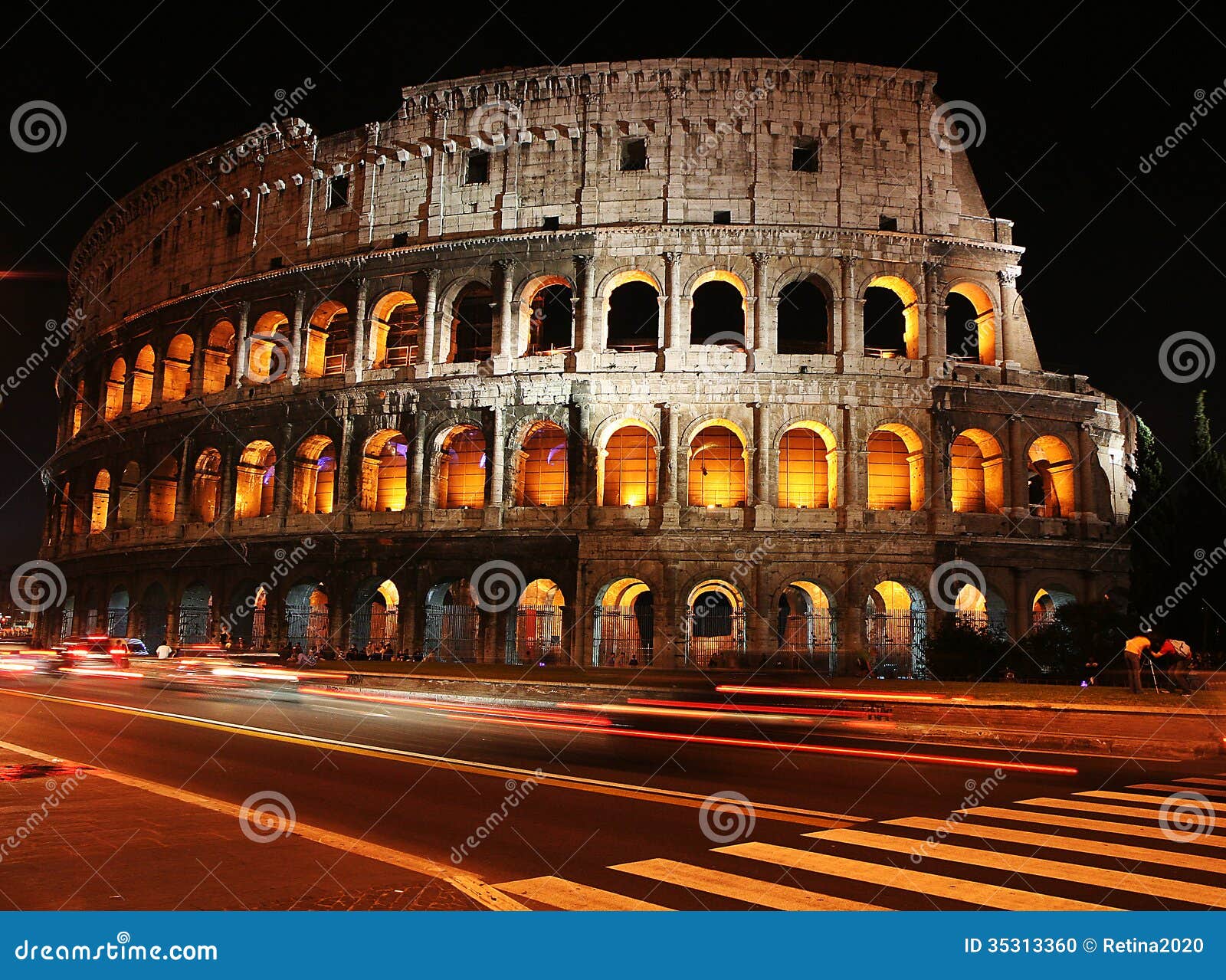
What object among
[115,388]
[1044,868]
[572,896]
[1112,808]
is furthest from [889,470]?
[115,388]

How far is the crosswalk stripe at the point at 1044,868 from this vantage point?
5578 mm

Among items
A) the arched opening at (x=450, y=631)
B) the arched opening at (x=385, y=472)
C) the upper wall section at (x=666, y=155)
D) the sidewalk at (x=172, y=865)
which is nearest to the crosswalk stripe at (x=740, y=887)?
the sidewalk at (x=172, y=865)

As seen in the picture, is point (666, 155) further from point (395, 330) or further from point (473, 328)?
point (395, 330)

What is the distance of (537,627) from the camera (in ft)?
95.9

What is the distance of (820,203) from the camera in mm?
28984

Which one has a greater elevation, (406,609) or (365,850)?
(406,609)

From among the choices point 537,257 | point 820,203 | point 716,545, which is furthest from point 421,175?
point 716,545

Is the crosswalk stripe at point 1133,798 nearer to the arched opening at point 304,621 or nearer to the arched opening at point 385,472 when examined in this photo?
the arched opening at point 385,472

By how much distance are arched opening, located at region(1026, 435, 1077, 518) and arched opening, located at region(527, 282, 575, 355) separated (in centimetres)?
1428

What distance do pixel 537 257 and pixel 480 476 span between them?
685 cm

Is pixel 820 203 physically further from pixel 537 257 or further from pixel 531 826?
pixel 531 826

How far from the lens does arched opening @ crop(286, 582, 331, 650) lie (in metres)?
30.4

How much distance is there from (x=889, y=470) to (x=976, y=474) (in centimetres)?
279

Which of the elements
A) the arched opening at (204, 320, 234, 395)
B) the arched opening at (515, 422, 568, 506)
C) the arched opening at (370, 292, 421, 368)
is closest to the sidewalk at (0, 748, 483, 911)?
the arched opening at (515, 422, 568, 506)
